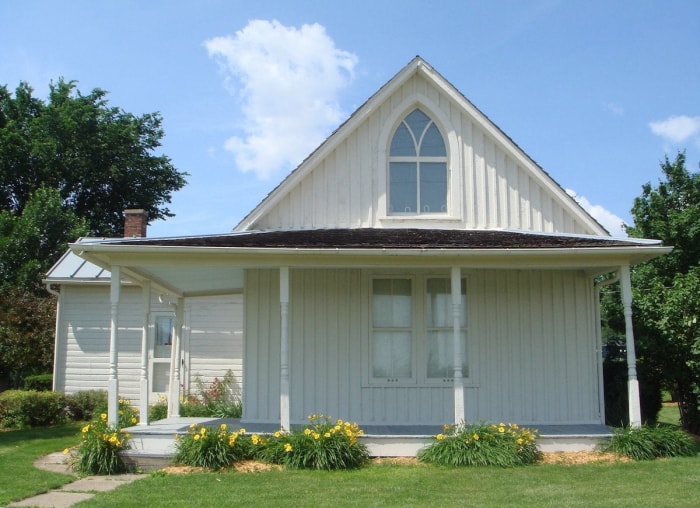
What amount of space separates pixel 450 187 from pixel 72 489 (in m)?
8.17

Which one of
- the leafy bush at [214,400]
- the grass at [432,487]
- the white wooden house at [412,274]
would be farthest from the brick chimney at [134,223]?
the grass at [432,487]

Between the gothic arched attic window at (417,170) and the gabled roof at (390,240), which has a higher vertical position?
the gothic arched attic window at (417,170)

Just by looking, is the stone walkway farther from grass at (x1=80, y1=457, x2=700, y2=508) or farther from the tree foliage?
the tree foliage

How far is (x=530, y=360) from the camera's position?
1295 cm

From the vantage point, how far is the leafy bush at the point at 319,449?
10.3m

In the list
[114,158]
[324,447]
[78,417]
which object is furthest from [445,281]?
[114,158]

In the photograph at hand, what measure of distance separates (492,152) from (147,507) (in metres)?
8.88

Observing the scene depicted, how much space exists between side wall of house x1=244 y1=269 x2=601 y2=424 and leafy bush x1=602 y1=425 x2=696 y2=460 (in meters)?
1.78

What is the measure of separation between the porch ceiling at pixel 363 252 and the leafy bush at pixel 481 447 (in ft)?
8.35

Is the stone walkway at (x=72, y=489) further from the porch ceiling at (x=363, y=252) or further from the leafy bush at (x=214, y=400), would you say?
the leafy bush at (x=214, y=400)

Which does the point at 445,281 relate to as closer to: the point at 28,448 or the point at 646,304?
the point at 646,304

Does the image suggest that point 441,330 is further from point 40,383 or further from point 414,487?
point 40,383

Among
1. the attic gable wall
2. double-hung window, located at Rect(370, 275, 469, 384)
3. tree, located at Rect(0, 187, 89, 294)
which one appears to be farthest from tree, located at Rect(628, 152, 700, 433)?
tree, located at Rect(0, 187, 89, 294)

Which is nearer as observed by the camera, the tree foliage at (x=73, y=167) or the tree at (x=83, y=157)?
the tree foliage at (x=73, y=167)
